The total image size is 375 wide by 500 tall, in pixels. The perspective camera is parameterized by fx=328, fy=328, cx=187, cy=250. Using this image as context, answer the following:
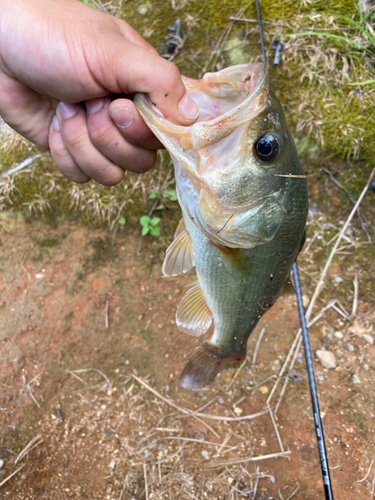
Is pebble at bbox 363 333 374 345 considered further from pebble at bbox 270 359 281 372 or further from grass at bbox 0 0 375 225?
grass at bbox 0 0 375 225


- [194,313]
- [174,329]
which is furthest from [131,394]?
[194,313]

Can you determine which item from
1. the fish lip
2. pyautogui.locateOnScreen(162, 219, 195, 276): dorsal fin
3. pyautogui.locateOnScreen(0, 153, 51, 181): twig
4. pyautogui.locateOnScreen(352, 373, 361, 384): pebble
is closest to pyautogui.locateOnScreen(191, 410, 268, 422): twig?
pyautogui.locateOnScreen(352, 373, 361, 384): pebble

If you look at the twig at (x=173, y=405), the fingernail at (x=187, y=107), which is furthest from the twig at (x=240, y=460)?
the fingernail at (x=187, y=107)

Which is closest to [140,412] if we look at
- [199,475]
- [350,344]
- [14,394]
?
[199,475]

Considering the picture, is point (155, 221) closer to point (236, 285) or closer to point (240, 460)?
point (236, 285)

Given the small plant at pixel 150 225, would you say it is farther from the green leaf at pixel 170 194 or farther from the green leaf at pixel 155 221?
the green leaf at pixel 170 194

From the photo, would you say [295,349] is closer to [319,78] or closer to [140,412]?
[140,412]
